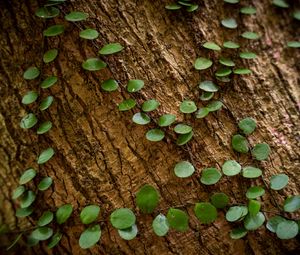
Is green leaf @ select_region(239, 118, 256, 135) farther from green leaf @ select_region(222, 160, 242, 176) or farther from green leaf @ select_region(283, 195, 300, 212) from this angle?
green leaf @ select_region(283, 195, 300, 212)

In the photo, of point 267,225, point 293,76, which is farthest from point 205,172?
point 293,76

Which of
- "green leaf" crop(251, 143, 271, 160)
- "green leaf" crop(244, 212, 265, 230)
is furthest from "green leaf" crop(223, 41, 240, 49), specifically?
"green leaf" crop(244, 212, 265, 230)

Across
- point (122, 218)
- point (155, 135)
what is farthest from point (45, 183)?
point (155, 135)

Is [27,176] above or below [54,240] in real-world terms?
above

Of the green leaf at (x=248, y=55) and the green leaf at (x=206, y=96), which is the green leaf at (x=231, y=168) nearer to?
the green leaf at (x=206, y=96)

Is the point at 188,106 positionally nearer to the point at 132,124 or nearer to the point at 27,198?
the point at 132,124

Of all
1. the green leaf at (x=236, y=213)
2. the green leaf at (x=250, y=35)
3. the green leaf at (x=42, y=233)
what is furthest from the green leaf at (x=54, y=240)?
the green leaf at (x=250, y=35)
